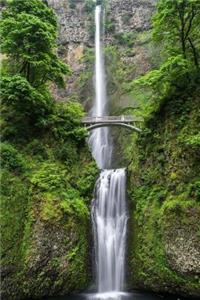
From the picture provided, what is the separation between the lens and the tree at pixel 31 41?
15336 mm

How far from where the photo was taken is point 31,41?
51.3ft

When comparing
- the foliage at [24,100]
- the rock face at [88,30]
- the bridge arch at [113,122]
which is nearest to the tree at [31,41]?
the foliage at [24,100]

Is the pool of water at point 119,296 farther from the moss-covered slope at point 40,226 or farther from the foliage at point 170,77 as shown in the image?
the foliage at point 170,77

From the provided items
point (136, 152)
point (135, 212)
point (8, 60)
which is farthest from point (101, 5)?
point (135, 212)

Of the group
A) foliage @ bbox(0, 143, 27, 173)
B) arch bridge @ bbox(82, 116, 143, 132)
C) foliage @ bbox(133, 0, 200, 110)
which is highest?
foliage @ bbox(133, 0, 200, 110)

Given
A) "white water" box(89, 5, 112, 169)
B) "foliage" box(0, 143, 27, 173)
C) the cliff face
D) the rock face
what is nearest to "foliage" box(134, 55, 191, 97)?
the cliff face

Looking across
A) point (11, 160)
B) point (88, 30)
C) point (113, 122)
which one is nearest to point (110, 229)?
point (11, 160)

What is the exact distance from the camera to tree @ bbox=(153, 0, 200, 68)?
14.8 m

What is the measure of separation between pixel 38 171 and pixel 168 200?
514 cm

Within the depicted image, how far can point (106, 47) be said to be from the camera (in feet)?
121

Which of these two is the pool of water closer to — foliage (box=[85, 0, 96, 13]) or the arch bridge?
the arch bridge

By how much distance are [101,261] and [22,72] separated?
909cm

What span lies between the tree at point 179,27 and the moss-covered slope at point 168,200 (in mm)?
2142

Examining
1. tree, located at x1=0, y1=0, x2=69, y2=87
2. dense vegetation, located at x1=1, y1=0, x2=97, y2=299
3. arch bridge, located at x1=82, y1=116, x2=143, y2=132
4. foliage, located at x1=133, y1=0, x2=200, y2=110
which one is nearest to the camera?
dense vegetation, located at x1=1, y1=0, x2=97, y2=299
